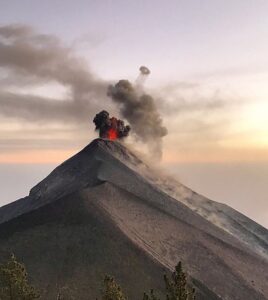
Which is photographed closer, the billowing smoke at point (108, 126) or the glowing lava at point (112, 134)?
the billowing smoke at point (108, 126)

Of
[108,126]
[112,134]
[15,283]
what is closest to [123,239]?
[15,283]

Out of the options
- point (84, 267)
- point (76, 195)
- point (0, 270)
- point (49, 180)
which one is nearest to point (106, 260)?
point (84, 267)

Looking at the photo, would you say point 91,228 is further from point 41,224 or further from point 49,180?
point 49,180

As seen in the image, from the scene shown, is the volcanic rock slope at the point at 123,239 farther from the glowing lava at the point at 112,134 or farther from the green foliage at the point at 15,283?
the green foliage at the point at 15,283

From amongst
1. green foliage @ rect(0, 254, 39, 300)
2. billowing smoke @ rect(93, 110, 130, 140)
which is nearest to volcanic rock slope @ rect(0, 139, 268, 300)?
billowing smoke @ rect(93, 110, 130, 140)

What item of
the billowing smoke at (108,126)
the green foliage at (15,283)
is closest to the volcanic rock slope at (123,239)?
the billowing smoke at (108,126)

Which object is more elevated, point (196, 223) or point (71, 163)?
point (71, 163)

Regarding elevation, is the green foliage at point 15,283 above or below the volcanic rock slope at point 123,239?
below
